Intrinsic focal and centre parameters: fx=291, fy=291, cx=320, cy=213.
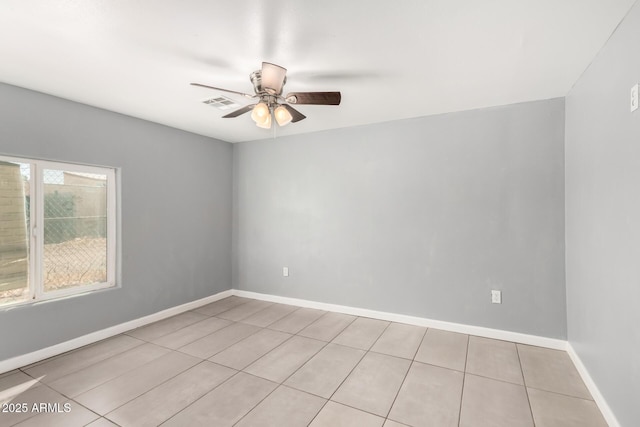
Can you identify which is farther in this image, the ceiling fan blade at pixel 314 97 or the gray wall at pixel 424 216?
the gray wall at pixel 424 216


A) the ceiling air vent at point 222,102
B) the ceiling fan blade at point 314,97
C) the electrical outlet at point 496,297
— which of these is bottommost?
the electrical outlet at point 496,297

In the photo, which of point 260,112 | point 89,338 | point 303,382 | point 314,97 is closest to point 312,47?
point 314,97

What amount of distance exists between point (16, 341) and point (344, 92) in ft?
11.4

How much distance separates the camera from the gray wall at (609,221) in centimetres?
149

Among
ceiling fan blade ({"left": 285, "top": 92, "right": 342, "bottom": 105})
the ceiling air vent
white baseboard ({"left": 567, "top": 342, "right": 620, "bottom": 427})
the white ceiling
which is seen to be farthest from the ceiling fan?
white baseboard ({"left": 567, "top": 342, "right": 620, "bottom": 427})

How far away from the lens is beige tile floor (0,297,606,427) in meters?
1.85

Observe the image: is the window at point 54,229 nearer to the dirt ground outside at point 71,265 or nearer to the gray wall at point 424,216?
the dirt ground outside at point 71,265

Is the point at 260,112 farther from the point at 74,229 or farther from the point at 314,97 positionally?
the point at 74,229

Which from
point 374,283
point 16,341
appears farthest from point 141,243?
point 374,283

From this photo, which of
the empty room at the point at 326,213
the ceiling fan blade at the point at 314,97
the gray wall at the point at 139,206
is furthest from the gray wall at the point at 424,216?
the ceiling fan blade at the point at 314,97

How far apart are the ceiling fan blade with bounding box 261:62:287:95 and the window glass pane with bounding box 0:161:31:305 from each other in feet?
7.65

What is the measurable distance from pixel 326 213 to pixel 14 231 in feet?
9.83

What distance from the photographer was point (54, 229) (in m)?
2.73

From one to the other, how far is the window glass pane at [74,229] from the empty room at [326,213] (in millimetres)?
18
